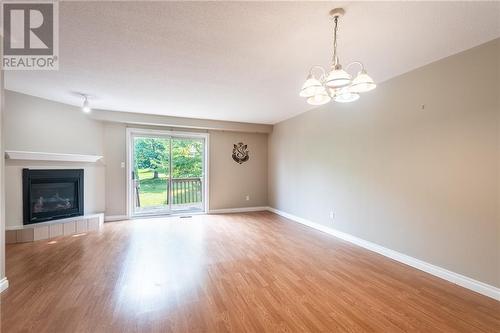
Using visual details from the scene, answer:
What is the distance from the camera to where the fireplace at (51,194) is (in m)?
3.71

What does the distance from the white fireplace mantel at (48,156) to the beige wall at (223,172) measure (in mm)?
496

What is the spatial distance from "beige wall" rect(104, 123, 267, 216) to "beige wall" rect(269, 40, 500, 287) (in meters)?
2.45

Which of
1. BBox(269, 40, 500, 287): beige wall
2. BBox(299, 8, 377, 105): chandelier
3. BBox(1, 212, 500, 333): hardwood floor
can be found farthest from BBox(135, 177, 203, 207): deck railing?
BBox(299, 8, 377, 105): chandelier

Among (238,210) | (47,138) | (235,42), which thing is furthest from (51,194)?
(235,42)

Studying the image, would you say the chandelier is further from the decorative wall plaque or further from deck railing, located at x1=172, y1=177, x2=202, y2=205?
deck railing, located at x1=172, y1=177, x2=202, y2=205

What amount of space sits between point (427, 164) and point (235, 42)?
2615mm

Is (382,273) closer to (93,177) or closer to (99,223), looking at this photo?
(99,223)

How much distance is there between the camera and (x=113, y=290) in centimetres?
223

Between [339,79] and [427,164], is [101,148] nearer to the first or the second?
[339,79]

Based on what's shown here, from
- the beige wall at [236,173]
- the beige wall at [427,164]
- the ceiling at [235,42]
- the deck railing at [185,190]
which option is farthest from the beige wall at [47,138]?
the beige wall at [427,164]

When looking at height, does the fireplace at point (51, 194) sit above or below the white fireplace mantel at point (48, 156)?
below

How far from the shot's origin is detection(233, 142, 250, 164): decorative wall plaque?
20.2ft

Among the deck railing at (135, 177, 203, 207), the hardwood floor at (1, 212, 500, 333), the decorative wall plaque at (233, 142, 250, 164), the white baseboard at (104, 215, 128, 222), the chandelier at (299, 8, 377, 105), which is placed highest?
the chandelier at (299, 8, 377, 105)

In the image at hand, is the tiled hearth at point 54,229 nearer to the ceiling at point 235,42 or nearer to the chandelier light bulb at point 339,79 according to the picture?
the ceiling at point 235,42
